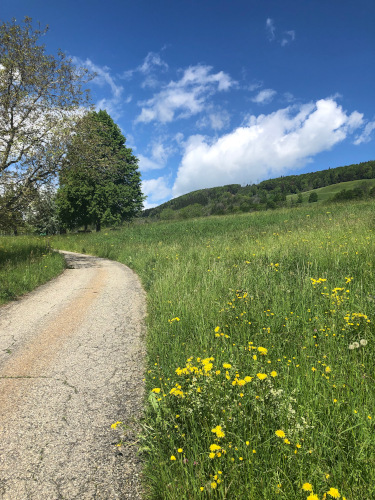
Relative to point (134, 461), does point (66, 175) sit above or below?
above

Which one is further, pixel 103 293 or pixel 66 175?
pixel 66 175

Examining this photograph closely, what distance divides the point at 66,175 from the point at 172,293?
11678 mm

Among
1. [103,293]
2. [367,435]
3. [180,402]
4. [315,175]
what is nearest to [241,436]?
[180,402]

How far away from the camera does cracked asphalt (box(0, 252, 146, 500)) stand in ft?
8.05

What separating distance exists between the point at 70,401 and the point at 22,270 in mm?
8811

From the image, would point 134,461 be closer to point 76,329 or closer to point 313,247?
point 76,329

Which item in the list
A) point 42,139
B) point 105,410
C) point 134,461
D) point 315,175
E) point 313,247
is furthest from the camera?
point 315,175

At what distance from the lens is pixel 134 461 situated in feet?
8.64

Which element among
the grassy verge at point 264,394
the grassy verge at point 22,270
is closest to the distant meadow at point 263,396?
the grassy verge at point 264,394

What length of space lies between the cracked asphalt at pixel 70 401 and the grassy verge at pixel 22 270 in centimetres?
152

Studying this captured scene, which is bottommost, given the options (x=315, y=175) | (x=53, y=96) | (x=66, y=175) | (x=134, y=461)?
(x=134, y=461)

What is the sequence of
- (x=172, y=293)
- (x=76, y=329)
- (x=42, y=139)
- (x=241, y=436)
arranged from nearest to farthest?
1. (x=241, y=436)
2. (x=76, y=329)
3. (x=172, y=293)
4. (x=42, y=139)

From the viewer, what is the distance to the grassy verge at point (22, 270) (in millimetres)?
8663

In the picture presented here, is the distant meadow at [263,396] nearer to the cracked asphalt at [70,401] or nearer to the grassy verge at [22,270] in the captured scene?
the cracked asphalt at [70,401]
